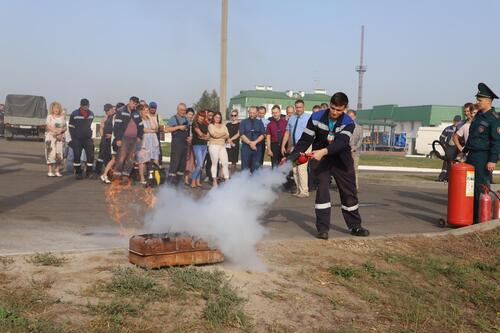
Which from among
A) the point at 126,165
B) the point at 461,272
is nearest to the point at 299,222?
the point at 461,272

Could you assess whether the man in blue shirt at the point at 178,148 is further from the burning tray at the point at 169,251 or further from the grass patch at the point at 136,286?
the grass patch at the point at 136,286

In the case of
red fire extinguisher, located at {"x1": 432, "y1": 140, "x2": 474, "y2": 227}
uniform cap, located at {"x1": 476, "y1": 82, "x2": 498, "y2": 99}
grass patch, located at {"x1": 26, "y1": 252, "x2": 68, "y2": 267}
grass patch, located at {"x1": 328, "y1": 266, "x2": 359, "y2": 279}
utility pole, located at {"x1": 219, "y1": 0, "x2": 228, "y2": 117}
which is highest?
utility pole, located at {"x1": 219, "y1": 0, "x2": 228, "y2": 117}

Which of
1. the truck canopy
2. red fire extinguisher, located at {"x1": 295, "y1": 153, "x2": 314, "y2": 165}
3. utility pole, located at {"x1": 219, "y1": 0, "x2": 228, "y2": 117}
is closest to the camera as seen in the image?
red fire extinguisher, located at {"x1": 295, "y1": 153, "x2": 314, "y2": 165}

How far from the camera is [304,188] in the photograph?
13078 mm

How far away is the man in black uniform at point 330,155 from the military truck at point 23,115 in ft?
104

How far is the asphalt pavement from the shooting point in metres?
7.05

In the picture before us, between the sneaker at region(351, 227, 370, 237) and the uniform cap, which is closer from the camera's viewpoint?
the sneaker at region(351, 227, 370, 237)

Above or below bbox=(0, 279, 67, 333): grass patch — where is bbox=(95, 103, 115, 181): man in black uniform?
above

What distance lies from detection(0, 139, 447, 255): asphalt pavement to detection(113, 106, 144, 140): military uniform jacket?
54.5 inches

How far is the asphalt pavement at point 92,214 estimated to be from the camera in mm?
7051

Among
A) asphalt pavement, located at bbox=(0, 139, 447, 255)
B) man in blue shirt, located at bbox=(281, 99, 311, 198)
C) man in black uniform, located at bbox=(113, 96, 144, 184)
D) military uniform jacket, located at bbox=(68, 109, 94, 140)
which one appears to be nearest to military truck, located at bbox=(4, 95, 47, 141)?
asphalt pavement, located at bbox=(0, 139, 447, 255)

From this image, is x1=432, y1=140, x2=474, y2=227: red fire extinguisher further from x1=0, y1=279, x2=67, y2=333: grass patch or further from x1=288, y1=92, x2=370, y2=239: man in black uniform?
x1=0, y1=279, x2=67, y2=333: grass patch

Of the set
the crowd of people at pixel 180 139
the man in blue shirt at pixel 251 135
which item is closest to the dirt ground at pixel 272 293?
the crowd of people at pixel 180 139

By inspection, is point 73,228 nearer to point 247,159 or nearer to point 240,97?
point 247,159
